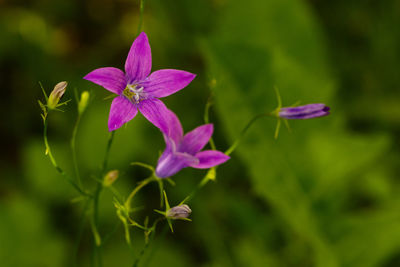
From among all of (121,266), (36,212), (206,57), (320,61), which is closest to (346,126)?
(320,61)

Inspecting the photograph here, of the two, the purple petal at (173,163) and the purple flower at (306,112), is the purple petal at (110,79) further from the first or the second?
the purple flower at (306,112)

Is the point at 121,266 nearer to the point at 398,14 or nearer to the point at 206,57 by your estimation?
the point at 206,57

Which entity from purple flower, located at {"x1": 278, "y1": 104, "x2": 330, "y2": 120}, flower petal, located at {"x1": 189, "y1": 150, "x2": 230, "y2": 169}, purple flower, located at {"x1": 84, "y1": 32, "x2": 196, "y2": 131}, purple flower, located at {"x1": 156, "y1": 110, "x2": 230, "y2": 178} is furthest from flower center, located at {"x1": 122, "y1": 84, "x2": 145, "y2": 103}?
purple flower, located at {"x1": 278, "y1": 104, "x2": 330, "y2": 120}

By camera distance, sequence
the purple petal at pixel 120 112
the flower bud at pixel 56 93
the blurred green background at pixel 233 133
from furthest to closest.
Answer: the blurred green background at pixel 233 133 → the flower bud at pixel 56 93 → the purple petal at pixel 120 112

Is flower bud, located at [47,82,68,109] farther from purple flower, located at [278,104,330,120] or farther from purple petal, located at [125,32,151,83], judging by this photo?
purple flower, located at [278,104,330,120]

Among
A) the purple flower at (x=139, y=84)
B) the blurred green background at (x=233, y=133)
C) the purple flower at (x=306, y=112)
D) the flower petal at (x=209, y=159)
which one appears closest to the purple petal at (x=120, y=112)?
the purple flower at (x=139, y=84)
